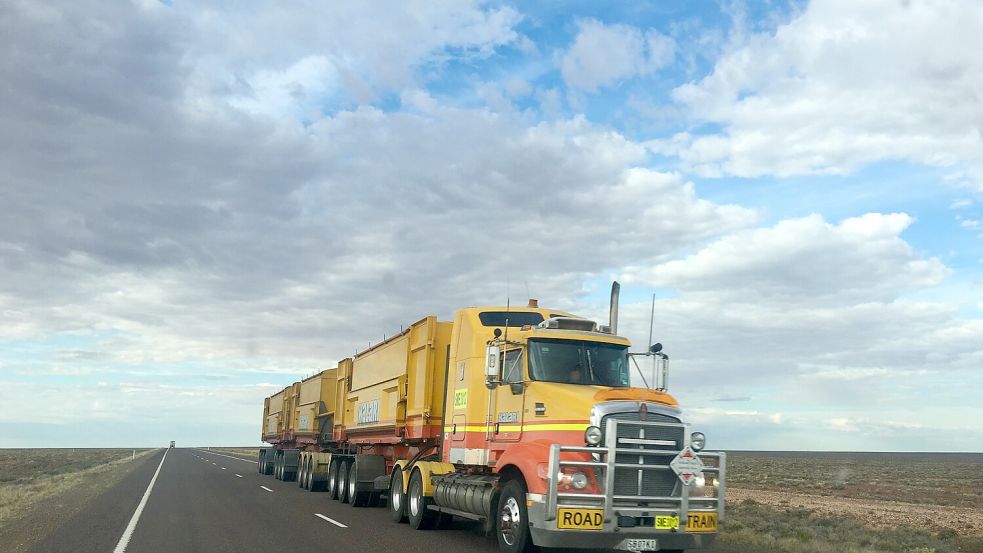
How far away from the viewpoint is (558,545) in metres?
10.6

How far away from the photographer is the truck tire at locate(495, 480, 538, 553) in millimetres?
11477

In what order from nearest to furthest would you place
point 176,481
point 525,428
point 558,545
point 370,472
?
point 558,545
point 525,428
point 370,472
point 176,481

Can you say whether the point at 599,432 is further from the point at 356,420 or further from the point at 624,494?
the point at 356,420

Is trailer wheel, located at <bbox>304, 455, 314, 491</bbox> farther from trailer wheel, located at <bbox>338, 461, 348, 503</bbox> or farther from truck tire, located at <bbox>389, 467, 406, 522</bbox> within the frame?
truck tire, located at <bbox>389, 467, 406, 522</bbox>

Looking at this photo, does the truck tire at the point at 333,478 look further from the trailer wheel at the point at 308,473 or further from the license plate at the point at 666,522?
the license plate at the point at 666,522

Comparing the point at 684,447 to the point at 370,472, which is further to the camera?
the point at 370,472

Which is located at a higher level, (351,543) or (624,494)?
(624,494)

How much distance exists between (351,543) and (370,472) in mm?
7229

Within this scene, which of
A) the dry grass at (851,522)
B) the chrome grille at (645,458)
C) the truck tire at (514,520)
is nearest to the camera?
Answer: the chrome grille at (645,458)

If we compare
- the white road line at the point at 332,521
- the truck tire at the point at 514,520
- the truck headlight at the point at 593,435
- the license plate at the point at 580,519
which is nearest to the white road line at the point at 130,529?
the white road line at the point at 332,521

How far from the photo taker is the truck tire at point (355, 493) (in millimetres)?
20891

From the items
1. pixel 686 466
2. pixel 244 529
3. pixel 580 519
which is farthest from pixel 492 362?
pixel 244 529

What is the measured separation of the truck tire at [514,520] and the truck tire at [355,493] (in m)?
9.30

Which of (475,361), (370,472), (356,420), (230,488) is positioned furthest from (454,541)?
(230,488)
